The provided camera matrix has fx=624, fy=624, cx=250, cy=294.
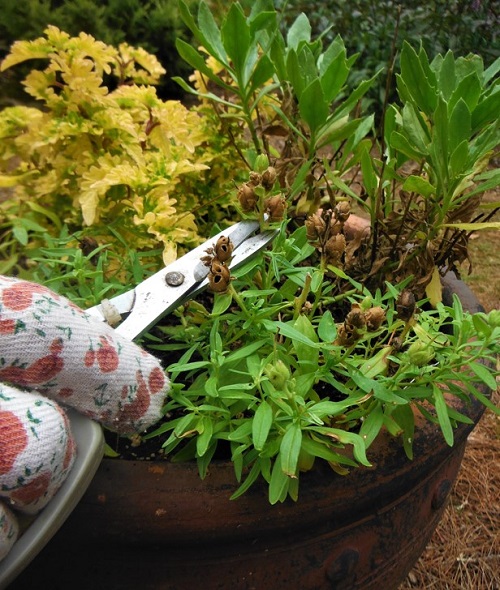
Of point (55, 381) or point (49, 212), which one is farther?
point (49, 212)

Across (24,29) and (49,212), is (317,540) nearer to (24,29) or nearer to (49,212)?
(49,212)

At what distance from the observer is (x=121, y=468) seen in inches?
26.7

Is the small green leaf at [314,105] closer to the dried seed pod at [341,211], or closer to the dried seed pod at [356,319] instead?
the dried seed pod at [341,211]

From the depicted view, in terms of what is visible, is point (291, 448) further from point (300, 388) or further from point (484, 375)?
point (484, 375)

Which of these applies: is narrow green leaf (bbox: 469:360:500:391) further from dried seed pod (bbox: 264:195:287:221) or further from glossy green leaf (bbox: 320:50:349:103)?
glossy green leaf (bbox: 320:50:349:103)

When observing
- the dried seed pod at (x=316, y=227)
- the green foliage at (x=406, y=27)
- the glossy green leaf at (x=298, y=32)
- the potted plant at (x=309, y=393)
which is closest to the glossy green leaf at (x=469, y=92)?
the potted plant at (x=309, y=393)

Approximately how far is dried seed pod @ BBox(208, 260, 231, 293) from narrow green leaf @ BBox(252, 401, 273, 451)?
0.13m

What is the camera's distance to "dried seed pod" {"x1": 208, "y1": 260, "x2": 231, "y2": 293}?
0.63 metres

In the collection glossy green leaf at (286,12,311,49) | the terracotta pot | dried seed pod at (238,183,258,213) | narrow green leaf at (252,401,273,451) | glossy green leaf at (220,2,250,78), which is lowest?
the terracotta pot

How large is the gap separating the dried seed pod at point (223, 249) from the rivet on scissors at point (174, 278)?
108 mm

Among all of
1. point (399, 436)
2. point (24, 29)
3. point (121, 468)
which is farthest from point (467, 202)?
point (24, 29)

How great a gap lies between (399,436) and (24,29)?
3143 mm

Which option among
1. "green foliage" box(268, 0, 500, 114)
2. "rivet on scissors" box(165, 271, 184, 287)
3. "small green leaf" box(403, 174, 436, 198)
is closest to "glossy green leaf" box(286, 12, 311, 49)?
A: "small green leaf" box(403, 174, 436, 198)

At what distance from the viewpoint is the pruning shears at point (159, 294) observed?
0.71 meters
